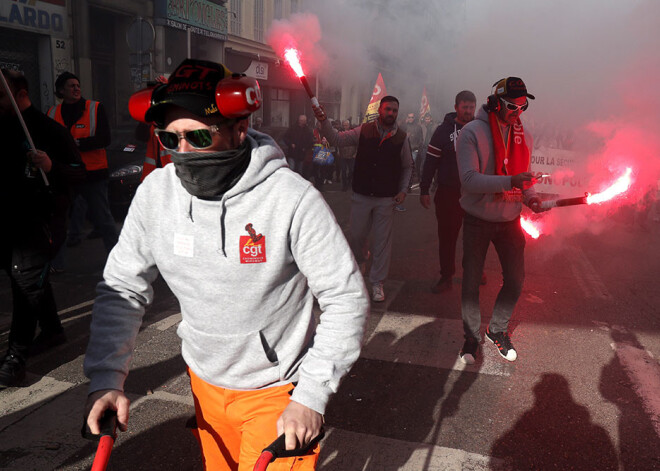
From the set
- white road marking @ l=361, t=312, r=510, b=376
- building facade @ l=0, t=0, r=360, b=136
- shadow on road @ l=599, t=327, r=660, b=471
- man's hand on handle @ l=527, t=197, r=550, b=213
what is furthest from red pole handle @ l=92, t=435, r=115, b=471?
building facade @ l=0, t=0, r=360, b=136

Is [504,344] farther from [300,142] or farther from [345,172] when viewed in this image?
[345,172]

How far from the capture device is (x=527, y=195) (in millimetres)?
4102

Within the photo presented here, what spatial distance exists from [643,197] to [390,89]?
17.8 meters

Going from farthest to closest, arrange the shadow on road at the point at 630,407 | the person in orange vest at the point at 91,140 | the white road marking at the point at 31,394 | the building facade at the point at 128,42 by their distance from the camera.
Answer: the building facade at the point at 128,42 → the person in orange vest at the point at 91,140 → the white road marking at the point at 31,394 → the shadow on road at the point at 630,407

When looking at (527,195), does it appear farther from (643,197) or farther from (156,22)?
(156,22)

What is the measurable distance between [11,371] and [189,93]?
3.00 m

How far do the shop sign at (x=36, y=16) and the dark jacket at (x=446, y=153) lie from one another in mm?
11023

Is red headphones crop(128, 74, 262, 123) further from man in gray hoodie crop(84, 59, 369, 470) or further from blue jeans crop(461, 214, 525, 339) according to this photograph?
blue jeans crop(461, 214, 525, 339)

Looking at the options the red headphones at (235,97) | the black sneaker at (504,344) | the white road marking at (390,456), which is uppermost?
the red headphones at (235,97)

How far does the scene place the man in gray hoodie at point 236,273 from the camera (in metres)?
1.62

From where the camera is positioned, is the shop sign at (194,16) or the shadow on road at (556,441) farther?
the shop sign at (194,16)

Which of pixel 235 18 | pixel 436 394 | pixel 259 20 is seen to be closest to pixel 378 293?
pixel 436 394

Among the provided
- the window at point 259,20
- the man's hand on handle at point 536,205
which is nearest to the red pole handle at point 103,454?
the man's hand on handle at point 536,205

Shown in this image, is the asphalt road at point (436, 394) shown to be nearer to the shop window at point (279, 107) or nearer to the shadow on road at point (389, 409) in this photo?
the shadow on road at point (389, 409)
